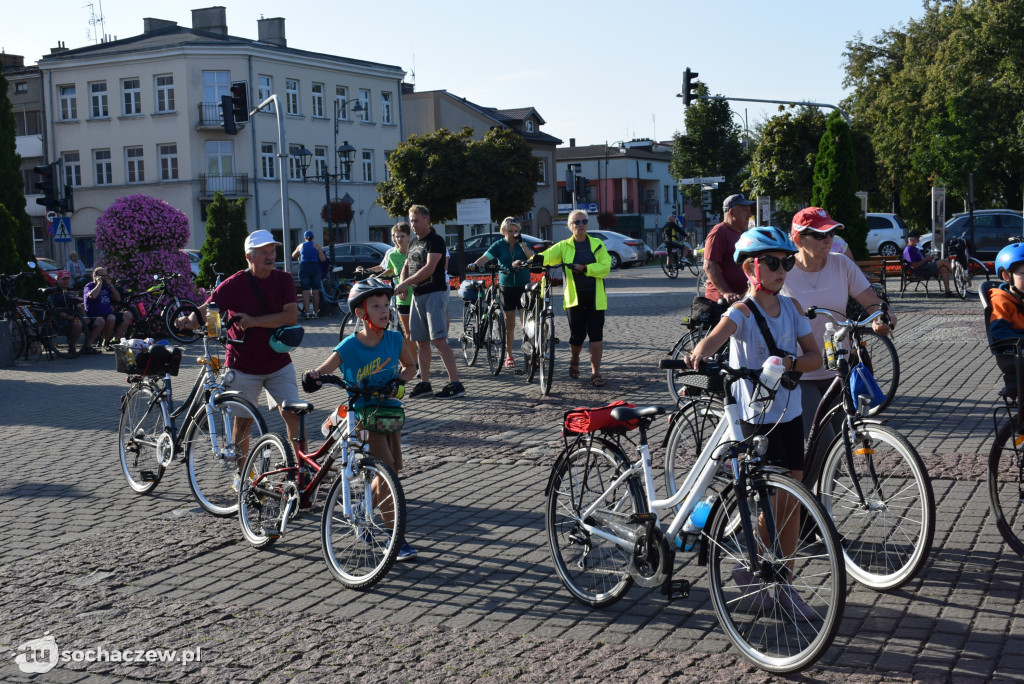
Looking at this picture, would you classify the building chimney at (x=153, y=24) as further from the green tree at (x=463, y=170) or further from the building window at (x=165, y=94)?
the green tree at (x=463, y=170)

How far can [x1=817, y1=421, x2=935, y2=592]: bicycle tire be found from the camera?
16.0 ft

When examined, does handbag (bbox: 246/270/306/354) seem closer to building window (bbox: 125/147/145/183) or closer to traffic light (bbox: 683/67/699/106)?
traffic light (bbox: 683/67/699/106)

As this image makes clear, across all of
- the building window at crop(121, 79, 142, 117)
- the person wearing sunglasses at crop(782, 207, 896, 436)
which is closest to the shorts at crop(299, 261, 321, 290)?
the person wearing sunglasses at crop(782, 207, 896, 436)

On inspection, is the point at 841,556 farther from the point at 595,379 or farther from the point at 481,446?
the point at 595,379

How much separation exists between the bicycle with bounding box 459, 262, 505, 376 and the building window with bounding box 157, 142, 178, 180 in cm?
4283

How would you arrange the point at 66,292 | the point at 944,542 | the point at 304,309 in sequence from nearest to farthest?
the point at 944,542, the point at 66,292, the point at 304,309

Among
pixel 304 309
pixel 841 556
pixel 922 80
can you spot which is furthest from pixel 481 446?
pixel 922 80

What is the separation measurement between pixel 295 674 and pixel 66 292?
16266 millimetres

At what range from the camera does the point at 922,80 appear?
4684 cm

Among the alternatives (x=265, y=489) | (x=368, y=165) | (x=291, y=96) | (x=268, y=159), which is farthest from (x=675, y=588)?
(x=368, y=165)

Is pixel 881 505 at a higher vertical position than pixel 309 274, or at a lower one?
lower

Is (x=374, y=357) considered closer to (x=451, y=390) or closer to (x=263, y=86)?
(x=451, y=390)

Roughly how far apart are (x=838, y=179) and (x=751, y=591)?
2207 cm

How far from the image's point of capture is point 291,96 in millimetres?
56750
